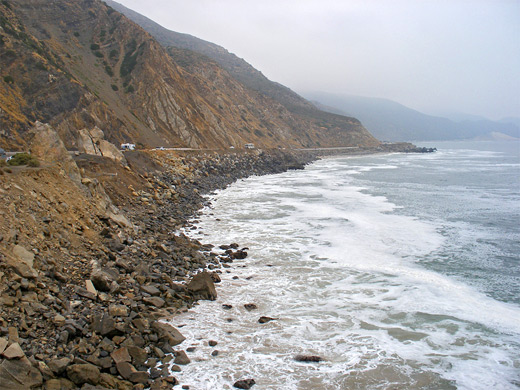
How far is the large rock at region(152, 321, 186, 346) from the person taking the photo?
891 cm

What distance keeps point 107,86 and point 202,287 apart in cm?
4862

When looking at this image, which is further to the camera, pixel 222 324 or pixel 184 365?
pixel 222 324

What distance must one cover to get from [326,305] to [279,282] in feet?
7.45

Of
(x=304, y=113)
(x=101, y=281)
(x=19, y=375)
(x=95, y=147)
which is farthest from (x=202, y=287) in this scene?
(x=304, y=113)

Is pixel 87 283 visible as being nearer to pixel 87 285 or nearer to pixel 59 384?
pixel 87 285

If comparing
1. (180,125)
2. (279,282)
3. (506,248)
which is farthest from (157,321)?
(180,125)

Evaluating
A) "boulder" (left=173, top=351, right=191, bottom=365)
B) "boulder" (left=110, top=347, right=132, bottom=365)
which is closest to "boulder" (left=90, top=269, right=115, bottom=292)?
"boulder" (left=110, top=347, right=132, bottom=365)

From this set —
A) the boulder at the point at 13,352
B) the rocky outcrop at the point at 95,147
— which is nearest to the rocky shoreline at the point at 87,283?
the boulder at the point at 13,352

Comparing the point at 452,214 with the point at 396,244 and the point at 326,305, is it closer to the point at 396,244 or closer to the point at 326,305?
the point at 396,244

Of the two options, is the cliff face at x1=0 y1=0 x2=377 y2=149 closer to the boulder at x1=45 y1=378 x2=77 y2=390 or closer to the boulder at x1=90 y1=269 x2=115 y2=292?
the boulder at x1=90 y1=269 x2=115 y2=292

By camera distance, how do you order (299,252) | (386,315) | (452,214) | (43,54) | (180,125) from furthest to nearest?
(180,125) → (43,54) → (452,214) → (299,252) → (386,315)

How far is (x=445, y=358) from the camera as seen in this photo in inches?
363

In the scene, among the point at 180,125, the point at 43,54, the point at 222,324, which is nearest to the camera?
the point at 222,324

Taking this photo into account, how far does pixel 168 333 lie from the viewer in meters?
9.04
